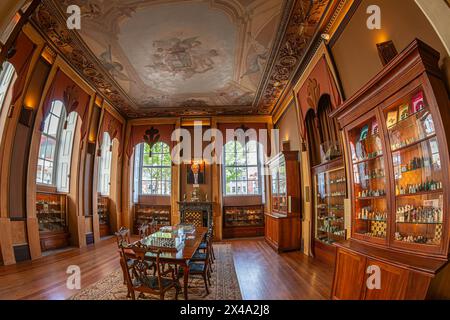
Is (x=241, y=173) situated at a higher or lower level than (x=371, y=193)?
higher

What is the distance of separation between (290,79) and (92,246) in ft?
26.7

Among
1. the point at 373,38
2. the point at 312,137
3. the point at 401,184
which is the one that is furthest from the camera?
the point at 312,137

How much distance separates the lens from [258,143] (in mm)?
11273

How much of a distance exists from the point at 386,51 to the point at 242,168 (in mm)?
8396

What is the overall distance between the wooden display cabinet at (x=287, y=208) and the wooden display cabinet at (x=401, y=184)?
→ 3659 millimetres

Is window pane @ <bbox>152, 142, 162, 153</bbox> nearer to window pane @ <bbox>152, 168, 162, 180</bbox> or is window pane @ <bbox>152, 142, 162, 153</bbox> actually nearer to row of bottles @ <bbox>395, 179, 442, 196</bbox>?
window pane @ <bbox>152, 168, 162, 180</bbox>

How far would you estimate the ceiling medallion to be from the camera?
4883 millimetres

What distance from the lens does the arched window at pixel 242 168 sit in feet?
36.8

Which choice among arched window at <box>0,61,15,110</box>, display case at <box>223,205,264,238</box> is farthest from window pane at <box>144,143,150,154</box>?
arched window at <box>0,61,15,110</box>

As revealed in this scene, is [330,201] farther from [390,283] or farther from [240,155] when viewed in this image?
[240,155]

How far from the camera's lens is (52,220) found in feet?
24.6

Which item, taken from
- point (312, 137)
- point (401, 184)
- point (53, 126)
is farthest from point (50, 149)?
point (401, 184)

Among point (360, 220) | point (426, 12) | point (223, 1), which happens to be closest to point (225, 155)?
point (223, 1)
